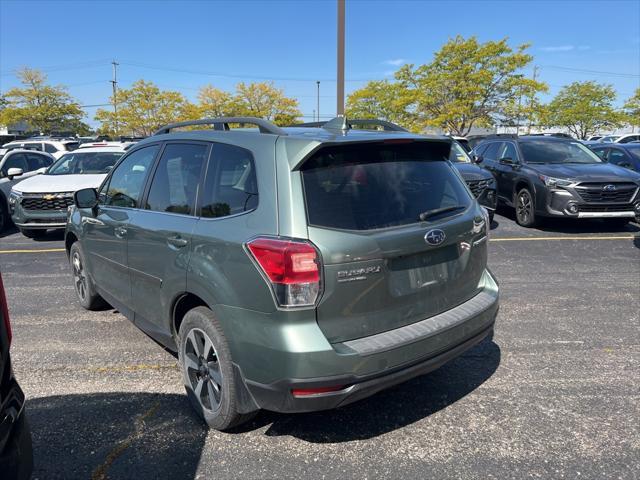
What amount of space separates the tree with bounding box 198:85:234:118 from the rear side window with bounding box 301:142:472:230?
44134mm

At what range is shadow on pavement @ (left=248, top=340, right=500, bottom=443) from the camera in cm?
295

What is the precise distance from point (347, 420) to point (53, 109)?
52568 millimetres

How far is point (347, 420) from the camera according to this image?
3068 mm

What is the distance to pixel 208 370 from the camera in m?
2.92

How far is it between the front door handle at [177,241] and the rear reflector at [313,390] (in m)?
1.16

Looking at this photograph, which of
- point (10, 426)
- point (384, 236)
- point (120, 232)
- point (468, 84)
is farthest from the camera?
point (468, 84)

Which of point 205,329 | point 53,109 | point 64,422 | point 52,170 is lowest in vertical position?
point 64,422

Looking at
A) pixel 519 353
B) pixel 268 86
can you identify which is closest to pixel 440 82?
pixel 268 86

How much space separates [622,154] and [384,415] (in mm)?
12595

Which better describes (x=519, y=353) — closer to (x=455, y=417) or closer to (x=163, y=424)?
(x=455, y=417)

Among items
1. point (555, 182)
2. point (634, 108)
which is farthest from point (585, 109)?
point (555, 182)

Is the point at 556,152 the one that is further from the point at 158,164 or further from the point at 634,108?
the point at 634,108

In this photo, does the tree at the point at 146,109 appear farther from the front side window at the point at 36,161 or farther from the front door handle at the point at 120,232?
the front door handle at the point at 120,232

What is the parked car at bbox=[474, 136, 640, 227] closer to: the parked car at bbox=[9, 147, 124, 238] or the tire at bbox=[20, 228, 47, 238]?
the parked car at bbox=[9, 147, 124, 238]
